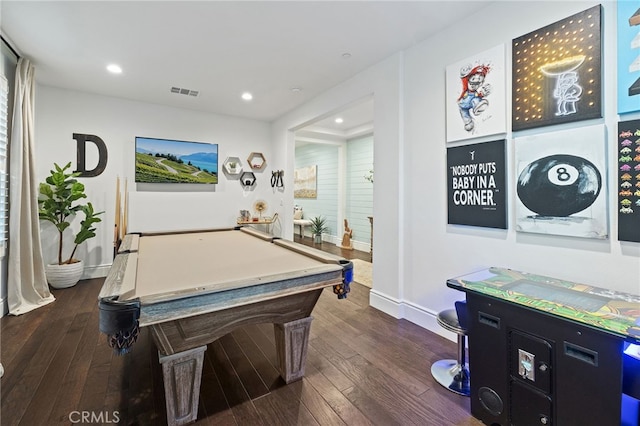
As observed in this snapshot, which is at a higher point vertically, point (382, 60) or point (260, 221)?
point (382, 60)

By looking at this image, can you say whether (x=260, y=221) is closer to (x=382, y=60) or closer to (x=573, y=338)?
→ (x=382, y=60)

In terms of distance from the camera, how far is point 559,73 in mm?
1777

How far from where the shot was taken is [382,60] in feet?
9.89

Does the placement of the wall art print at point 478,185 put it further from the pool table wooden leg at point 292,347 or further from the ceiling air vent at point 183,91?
the ceiling air vent at point 183,91

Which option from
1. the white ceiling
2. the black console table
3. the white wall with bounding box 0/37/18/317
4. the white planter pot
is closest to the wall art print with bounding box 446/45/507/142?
the white ceiling

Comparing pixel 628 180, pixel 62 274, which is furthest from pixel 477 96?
pixel 62 274

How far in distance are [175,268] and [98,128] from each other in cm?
367

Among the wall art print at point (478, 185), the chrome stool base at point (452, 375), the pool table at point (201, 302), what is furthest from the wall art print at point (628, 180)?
the pool table at point (201, 302)

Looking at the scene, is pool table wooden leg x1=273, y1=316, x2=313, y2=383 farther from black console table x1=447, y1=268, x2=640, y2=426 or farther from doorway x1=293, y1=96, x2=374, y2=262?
doorway x1=293, y1=96, x2=374, y2=262

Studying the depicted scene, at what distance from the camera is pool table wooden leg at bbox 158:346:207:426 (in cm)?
141

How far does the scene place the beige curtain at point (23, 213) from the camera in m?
2.90

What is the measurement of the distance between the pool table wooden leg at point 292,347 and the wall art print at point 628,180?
1.88 meters

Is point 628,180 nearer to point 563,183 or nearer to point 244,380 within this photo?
point 563,183

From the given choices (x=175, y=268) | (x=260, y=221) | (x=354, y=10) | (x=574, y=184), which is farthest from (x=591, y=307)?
(x=260, y=221)
